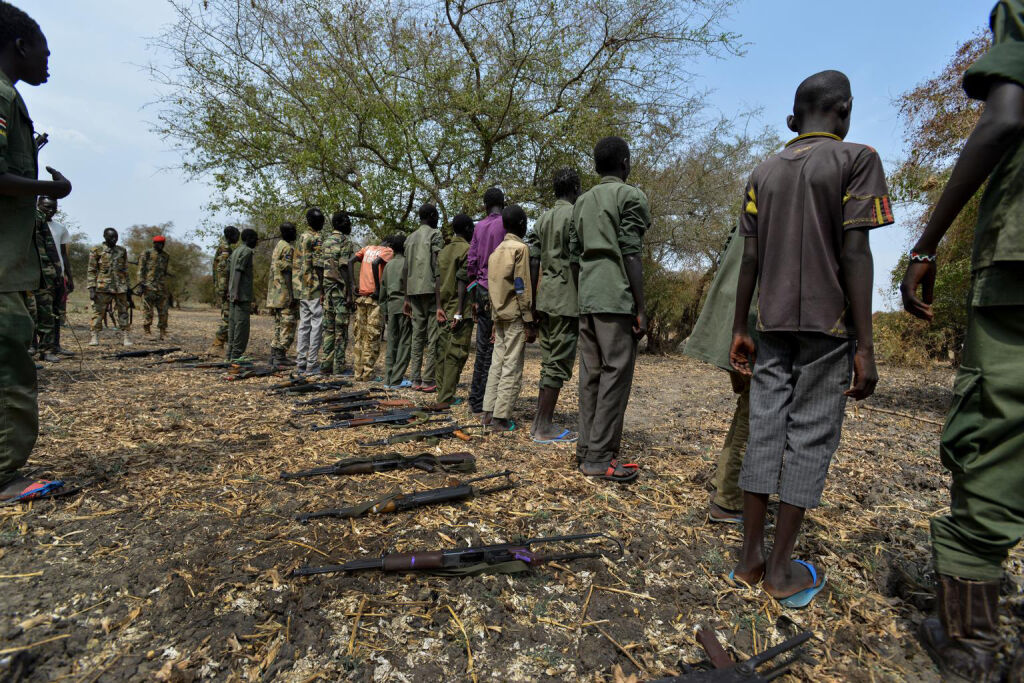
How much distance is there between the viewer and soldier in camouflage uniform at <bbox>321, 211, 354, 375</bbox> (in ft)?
23.0

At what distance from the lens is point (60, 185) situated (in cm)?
261

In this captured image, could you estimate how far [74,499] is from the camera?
9.11 feet

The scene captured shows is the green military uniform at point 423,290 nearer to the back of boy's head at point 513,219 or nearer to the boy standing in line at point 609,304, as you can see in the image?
the back of boy's head at point 513,219

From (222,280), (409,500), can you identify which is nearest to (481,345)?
(409,500)

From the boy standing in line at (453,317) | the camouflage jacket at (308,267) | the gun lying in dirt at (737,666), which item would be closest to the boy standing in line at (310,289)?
the camouflage jacket at (308,267)

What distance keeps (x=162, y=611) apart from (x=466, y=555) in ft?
3.88

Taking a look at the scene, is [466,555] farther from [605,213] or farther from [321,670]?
[605,213]

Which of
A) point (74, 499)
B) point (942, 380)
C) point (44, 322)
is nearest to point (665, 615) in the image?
point (74, 499)

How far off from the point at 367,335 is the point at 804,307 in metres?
6.27

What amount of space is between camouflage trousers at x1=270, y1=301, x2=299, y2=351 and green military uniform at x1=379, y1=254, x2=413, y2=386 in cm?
180

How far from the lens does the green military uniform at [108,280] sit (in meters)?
9.48

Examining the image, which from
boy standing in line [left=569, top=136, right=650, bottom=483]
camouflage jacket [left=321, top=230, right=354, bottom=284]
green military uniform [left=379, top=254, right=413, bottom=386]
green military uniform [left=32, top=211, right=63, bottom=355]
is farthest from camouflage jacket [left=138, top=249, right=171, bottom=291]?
boy standing in line [left=569, top=136, right=650, bottom=483]

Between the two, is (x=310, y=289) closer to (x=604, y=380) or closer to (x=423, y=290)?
(x=423, y=290)

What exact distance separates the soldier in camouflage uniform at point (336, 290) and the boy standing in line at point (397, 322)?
2.08 feet
